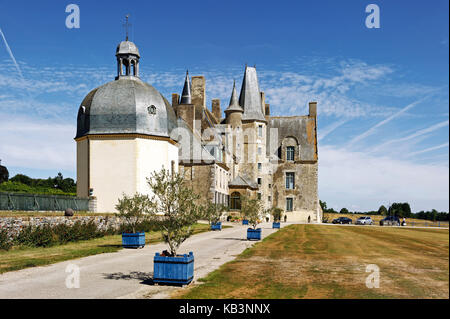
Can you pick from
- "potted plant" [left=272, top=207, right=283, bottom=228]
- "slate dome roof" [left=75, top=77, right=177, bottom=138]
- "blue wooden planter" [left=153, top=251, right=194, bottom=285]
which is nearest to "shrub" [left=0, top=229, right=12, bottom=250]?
"blue wooden planter" [left=153, top=251, right=194, bottom=285]

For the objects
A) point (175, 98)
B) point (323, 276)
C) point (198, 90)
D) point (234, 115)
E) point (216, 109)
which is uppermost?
point (198, 90)

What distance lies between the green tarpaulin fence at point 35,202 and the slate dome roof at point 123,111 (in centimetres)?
866

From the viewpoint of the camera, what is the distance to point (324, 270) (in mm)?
13594

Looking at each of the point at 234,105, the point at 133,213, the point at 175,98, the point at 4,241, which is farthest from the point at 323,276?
the point at 234,105

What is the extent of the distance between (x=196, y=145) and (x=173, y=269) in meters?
39.3

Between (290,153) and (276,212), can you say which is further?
(290,153)

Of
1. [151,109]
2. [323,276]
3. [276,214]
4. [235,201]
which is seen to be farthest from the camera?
[235,201]

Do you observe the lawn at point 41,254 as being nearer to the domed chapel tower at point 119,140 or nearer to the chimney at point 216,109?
the domed chapel tower at point 119,140

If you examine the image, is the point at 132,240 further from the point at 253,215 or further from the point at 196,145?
the point at 196,145

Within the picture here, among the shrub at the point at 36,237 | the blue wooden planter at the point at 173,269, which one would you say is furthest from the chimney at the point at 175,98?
the blue wooden planter at the point at 173,269

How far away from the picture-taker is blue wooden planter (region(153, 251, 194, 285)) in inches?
421

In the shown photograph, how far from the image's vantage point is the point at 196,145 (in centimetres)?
4984
